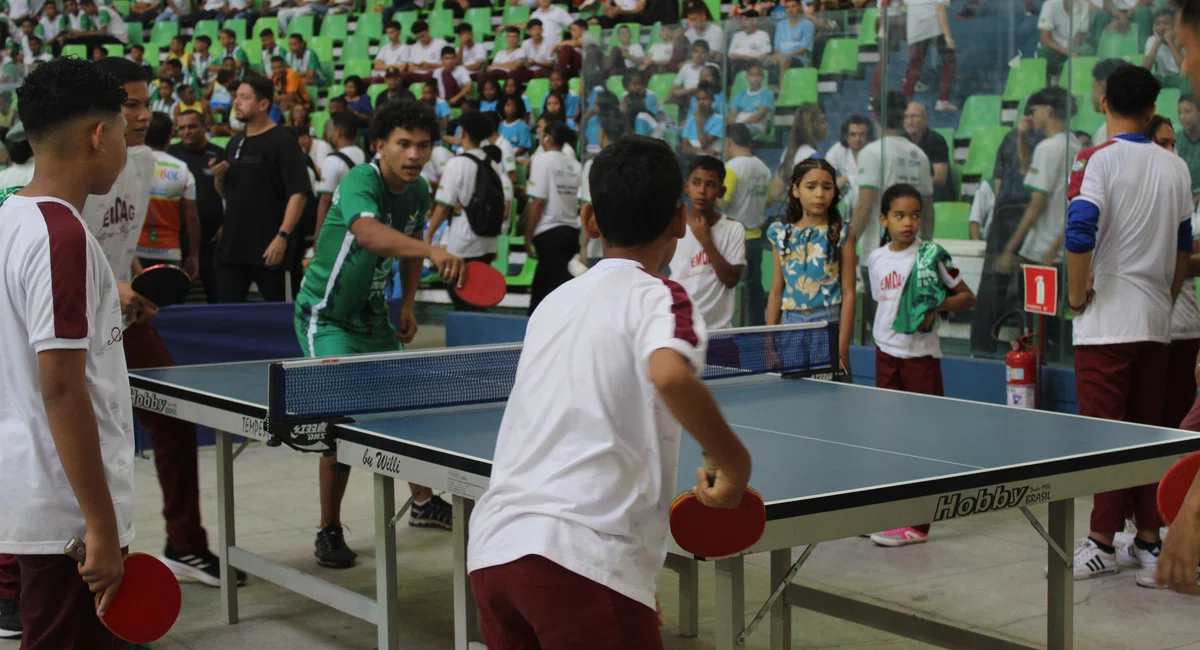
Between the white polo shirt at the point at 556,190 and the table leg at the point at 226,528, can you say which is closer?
the table leg at the point at 226,528

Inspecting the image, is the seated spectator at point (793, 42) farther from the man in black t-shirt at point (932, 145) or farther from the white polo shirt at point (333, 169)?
the white polo shirt at point (333, 169)

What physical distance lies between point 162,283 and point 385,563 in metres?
1.06

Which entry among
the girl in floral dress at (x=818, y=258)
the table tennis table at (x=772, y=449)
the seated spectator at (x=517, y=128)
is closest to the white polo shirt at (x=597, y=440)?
the table tennis table at (x=772, y=449)

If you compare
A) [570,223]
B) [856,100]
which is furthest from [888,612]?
[570,223]

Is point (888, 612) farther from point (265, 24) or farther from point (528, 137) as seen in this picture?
point (265, 24)

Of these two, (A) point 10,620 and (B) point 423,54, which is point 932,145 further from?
(B) point 423,54

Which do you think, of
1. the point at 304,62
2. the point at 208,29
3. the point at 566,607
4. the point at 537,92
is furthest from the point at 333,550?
the point at 208,29

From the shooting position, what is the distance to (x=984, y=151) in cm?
706

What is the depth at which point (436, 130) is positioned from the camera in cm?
460

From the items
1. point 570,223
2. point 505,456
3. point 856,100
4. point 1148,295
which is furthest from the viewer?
point 570,223

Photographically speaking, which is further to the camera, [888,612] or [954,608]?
[954,608]

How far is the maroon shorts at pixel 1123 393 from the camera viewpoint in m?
4.86

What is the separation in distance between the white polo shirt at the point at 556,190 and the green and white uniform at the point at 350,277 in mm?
4983

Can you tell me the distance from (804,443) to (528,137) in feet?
32.1
